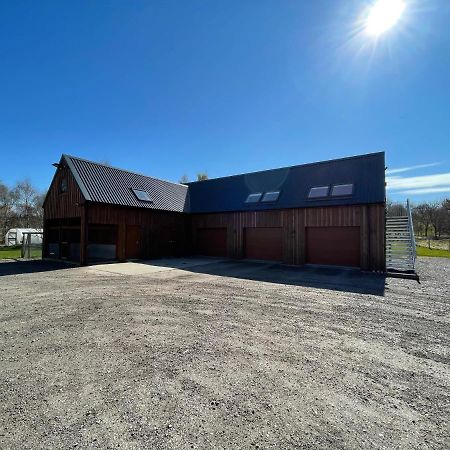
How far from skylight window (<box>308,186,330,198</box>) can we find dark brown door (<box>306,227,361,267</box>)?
1669mm

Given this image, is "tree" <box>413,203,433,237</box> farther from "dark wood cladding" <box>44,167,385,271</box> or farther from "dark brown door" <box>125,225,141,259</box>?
"dark brown door" <box>125,225,141,259</box>

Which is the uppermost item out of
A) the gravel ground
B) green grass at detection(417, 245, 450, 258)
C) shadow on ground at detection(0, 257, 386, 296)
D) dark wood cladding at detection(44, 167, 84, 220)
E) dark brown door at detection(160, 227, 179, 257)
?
dark wood cladding at detection(44, 167, 84, 220)

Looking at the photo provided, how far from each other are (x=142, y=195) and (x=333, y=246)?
1109 cm

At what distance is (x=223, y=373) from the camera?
11.3 ft

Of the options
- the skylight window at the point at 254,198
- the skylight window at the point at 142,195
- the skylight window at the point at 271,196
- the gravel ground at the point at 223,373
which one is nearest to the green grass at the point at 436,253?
the skylight window at the point at 271,196

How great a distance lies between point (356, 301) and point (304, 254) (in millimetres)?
7281

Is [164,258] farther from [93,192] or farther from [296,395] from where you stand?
[296,395]

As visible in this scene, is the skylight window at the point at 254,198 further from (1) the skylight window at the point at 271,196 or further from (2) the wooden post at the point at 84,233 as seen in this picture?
(2) the wooden post at the point at 84,233

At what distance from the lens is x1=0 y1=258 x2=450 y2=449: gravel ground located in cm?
241

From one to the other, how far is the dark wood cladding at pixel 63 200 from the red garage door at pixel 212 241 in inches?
302

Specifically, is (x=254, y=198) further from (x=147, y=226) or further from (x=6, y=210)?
(x=6, y=210)

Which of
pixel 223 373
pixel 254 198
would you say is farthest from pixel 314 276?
pixel 223 373

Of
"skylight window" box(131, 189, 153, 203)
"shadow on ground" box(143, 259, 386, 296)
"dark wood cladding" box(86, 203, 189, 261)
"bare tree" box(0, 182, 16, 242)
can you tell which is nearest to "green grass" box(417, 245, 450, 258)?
"shadow on ground" box(143, 259, 386, 296)

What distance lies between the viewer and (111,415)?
103 inches
